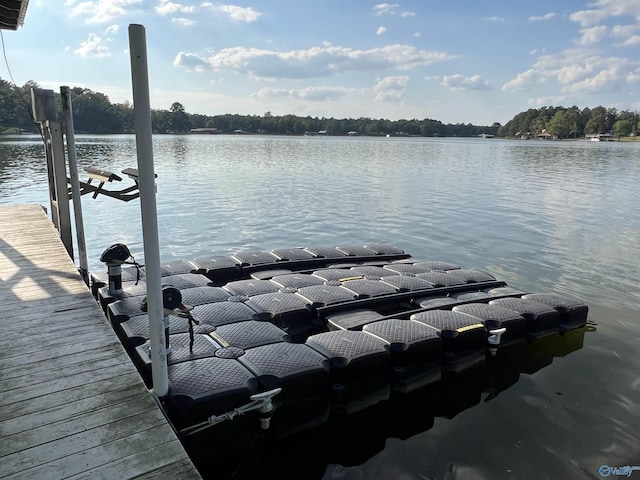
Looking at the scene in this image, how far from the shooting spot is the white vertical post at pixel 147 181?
288 centimetres

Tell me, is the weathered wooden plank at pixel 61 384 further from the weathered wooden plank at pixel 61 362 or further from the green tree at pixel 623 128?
the green tree at pixel 623 128

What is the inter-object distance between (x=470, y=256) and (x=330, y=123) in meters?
157

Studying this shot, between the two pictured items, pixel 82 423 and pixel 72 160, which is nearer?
pixel 82 423

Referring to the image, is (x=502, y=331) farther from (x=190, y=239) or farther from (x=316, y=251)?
(x=190, y=239)

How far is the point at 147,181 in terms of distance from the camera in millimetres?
3027

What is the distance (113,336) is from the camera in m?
4.41

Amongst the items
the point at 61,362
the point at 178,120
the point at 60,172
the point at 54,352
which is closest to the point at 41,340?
the point at 54,352

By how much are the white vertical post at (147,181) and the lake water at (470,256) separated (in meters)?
1.82

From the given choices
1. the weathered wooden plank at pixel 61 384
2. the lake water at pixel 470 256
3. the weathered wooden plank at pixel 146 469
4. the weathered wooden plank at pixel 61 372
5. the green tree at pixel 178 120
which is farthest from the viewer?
the green tree at pixel 178 120

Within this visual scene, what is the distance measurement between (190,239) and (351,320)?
31.6 ft

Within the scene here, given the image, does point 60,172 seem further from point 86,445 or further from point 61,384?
point 86,445

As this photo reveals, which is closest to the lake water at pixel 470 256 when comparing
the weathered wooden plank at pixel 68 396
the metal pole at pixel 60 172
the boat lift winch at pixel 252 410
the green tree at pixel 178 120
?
the boat lift winch at pixel 252 410

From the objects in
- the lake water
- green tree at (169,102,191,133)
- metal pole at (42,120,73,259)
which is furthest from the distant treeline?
metal pole at (42,120,73,259)

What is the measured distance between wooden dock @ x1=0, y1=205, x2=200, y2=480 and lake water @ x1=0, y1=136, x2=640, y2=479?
4.80 feet
